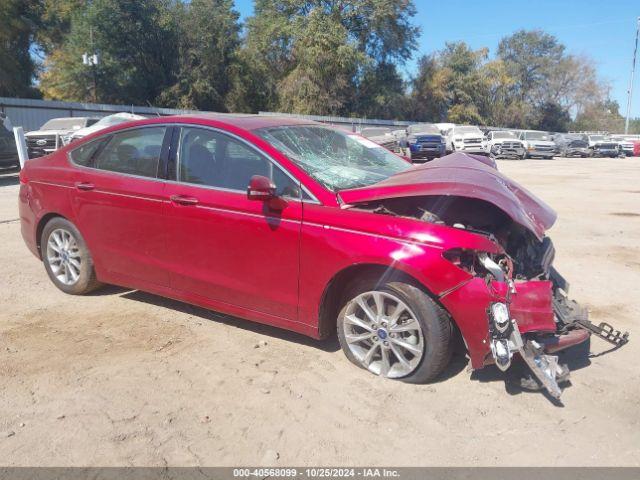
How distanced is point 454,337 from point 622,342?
1.46 m

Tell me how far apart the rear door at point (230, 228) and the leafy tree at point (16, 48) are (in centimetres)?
3475

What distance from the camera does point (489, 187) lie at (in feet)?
11.9

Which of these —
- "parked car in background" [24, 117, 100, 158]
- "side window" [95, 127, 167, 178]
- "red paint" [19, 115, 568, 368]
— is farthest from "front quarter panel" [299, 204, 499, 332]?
"parked car in background" [24, 117, 100, 158]

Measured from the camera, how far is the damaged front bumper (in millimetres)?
3162

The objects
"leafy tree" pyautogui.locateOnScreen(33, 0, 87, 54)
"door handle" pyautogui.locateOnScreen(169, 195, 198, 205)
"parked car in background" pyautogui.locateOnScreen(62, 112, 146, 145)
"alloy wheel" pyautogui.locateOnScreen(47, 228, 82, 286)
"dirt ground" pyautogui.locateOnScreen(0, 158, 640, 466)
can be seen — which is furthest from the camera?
"leafy tree" pyautogui.locateOnScreen(33, 0, 87, 54)

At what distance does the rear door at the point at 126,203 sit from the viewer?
4.36m

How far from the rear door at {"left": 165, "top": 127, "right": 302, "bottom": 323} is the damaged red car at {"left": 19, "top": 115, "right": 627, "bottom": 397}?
1cm

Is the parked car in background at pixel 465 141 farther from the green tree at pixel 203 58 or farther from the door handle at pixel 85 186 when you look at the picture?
the door handle at pixel 85 186

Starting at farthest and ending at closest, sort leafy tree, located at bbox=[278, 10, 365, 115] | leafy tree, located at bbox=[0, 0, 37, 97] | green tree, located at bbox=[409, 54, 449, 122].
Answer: green tree, located at bbox=[409, 54, 449, 122] → leafy tree, located at bbox=[278, 10, 365, 115] → leafy tree, located at bbox=[0, 0, 37, 97]

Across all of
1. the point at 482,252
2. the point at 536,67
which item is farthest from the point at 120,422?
the point at 536,67

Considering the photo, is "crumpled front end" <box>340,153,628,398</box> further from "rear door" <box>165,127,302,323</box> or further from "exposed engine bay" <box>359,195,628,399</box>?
"rear door" <box>165,127,302,323</box>

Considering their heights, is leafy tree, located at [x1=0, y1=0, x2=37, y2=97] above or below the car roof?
above

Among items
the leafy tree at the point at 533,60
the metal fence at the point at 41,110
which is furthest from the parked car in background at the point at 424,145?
the leafy tree at the point at 533,60

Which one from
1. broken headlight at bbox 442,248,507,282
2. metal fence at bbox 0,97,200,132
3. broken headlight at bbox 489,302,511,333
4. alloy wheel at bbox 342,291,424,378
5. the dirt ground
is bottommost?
the dirt ground
